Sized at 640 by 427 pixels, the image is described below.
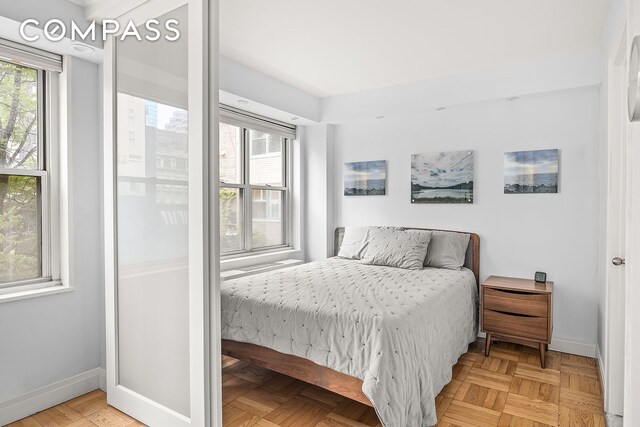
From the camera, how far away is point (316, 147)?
472 centimetres

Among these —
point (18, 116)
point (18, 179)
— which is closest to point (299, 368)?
point (18, 179)

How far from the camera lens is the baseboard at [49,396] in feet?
7.58

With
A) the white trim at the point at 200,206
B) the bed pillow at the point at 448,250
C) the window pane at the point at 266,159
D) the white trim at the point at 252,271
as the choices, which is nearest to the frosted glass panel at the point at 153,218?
the white trim at the point at 200,206

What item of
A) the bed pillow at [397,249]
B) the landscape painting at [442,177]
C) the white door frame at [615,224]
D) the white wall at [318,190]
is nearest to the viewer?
the white door frame at [615,224]

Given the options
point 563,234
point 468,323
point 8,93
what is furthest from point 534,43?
point 8,93

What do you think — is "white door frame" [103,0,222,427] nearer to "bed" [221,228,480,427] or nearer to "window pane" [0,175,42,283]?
"bed" [221,228,480,427]

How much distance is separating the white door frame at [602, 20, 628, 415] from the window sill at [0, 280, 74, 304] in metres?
3.44

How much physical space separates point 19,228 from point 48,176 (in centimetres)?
38

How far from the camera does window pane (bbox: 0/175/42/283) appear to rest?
2.42 metres

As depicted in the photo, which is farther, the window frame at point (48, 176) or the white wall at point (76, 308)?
the window frame at point (48, 176)

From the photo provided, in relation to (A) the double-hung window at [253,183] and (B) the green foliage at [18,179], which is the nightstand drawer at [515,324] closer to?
(A) the double-hung window at [253,183]

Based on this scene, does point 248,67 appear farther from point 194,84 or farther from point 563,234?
point 563,234

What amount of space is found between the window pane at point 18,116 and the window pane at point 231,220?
1715 millimetres

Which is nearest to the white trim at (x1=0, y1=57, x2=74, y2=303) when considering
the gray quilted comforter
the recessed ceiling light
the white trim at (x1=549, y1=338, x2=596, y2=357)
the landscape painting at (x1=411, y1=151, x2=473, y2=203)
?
the recessed ceiling light
